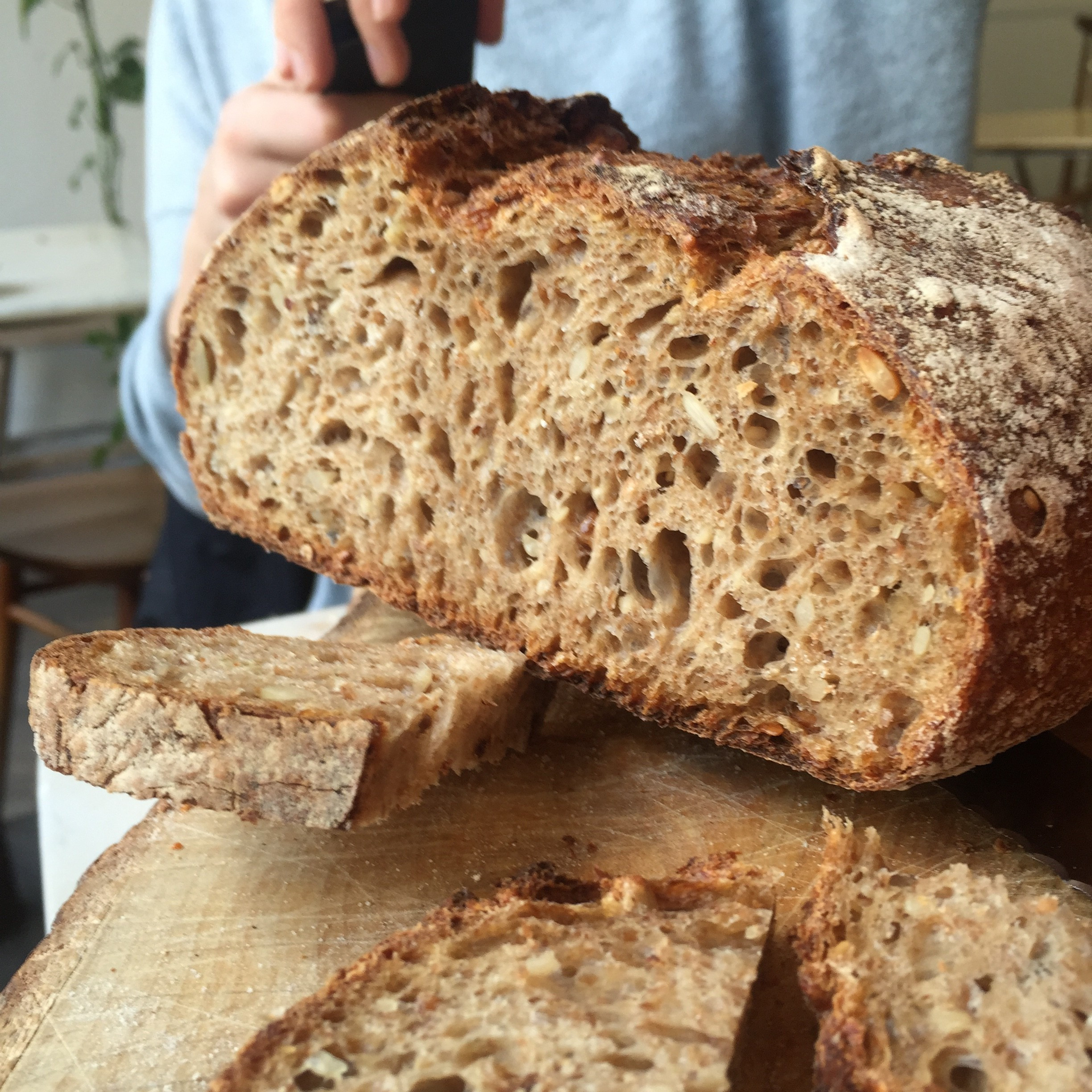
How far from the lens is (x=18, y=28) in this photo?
14.4 feet

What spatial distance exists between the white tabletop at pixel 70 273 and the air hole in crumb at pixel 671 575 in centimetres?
290

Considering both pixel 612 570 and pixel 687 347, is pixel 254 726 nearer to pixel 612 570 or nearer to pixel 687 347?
pixel 612 570

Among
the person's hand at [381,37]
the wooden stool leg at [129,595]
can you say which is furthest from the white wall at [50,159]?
the person's hand at [381,37]

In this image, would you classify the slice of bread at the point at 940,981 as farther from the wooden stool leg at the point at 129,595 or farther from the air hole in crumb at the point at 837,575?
the wooden stool leg at the point at 129,595

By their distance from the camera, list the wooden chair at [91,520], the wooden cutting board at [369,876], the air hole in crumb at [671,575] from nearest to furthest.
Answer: the wooden cutting board at [369,876]
the air hole in crumb at [671,575]
the wooden chair at [91,520]

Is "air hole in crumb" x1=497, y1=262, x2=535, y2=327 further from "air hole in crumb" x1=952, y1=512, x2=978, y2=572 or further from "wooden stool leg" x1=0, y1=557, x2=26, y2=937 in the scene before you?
"wooden stool leg" x1=0, y1=557, x2=26, y2=937

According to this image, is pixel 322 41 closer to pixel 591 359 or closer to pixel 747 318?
pixel 591 359

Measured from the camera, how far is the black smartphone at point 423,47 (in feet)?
5.48

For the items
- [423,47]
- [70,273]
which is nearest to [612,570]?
[423,47]

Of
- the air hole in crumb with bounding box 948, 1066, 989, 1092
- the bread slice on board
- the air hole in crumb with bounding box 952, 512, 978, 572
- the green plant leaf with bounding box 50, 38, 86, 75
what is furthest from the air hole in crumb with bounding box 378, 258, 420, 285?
the green plant leaf with bounding box 50, 38, 86, 75

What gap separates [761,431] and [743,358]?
9cm

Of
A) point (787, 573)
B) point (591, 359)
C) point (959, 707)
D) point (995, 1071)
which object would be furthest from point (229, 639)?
point (995, 1071)

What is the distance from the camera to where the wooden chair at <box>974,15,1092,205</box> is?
512cm

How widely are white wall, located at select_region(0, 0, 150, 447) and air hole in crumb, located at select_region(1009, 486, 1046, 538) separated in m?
4.63
